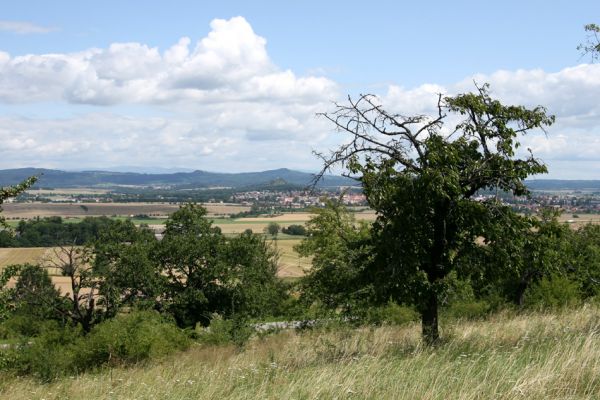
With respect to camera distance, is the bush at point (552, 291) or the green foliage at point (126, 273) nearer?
the bush at point (552, 291)

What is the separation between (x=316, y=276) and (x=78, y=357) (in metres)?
12.9

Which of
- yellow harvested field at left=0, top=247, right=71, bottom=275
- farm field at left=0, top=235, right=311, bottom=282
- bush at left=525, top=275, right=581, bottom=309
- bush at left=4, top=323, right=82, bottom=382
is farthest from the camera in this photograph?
yellow harvested field at left=0, top=247, right=71, bottom=275

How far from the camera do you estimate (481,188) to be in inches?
458

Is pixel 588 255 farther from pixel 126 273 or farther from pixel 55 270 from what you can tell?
pixel 55 270

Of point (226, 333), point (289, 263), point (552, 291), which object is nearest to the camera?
point (552, 291)

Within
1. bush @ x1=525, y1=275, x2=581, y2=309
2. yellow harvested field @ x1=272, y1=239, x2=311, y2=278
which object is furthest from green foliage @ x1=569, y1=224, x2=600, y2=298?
yellow harvested field @ x1=272, y1=239, x2=311, y2=278

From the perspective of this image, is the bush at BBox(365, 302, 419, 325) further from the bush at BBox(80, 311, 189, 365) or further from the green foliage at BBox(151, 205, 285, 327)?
the green foliage at BBox(151, 205, 285, 327)

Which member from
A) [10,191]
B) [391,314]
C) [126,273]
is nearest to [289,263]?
[126,273]

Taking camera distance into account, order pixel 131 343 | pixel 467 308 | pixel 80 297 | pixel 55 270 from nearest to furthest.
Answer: pixel 131 343, pixel 467 308, pixel 80 297, pixel 55 270

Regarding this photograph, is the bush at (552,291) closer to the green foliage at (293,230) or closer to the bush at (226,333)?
the bush at (226,333)

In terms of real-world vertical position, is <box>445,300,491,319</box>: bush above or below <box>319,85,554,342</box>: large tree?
below

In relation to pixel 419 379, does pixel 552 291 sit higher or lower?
lower

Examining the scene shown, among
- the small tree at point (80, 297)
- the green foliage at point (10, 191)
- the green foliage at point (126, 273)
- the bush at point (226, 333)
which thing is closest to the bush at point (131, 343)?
the bush at point (226, 333)

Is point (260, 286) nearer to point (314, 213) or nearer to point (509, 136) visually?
point (314, 213)
